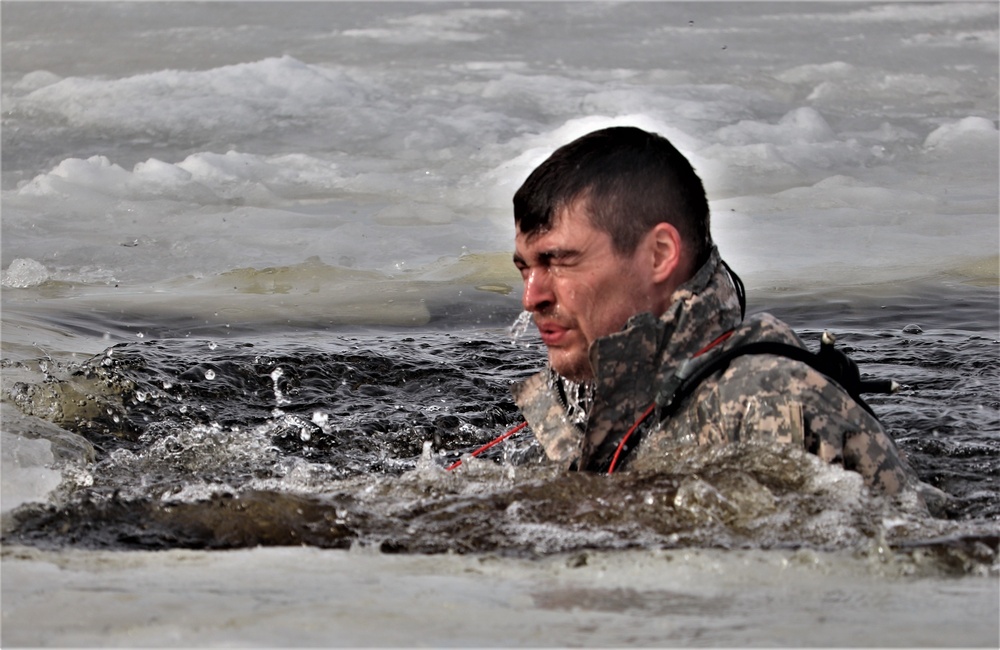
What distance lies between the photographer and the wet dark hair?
9.16 feet

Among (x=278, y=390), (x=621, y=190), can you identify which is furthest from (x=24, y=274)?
(x=621, y=190)

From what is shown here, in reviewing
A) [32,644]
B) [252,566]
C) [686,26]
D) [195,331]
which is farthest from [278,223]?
[32,644]

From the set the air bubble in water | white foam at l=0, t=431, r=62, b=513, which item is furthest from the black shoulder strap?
the air bubble in water

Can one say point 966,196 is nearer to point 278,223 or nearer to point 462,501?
point 278,223

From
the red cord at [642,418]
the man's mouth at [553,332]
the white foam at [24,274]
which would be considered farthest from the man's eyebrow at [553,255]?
the white foam at [24,274]

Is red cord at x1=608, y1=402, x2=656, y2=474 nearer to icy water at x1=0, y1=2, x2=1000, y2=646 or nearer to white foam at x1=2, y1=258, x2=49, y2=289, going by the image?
icy water at x1=0, y1=2, x2=1000, y2=646

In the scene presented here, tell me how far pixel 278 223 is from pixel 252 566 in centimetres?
535

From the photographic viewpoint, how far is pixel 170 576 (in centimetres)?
216

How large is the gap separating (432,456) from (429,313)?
2.16 metres

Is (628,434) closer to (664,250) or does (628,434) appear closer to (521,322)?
(664,250)

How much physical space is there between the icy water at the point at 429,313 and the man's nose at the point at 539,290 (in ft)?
1.27

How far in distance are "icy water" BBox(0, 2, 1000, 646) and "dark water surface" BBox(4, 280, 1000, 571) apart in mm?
12

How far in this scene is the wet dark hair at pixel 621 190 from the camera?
279cm

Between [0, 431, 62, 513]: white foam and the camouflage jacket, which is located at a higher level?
the camouflage jacket
